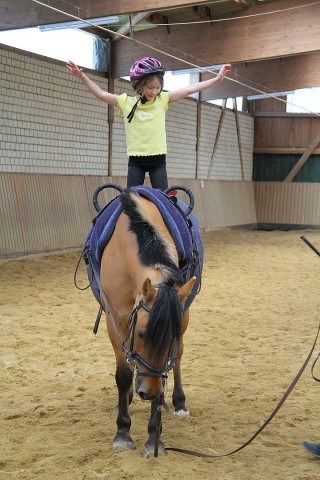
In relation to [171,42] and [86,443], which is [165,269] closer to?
[86,443]

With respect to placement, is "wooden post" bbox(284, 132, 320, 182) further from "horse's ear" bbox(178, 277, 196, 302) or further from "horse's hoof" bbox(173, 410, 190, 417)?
"horse's ear" bbox(178, 277, 196, 302)

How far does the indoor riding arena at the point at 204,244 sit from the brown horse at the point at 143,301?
1.15 feet

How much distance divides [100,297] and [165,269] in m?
0.77

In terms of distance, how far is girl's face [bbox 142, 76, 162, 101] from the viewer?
12.4ft

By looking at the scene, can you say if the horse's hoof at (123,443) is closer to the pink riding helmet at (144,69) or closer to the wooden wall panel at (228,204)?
the pink riding helmet at (144,69)

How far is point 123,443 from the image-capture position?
3092 mm

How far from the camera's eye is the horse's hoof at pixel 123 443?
307 cm

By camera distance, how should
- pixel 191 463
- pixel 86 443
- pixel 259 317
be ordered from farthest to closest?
1. pixel 259 317
2. pixel 86 443
3. pixel 191 463

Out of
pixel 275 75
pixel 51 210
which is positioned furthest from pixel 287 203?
pixel 51 210

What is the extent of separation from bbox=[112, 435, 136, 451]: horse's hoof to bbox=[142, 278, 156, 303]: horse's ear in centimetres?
95

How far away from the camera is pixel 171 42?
12.7 m

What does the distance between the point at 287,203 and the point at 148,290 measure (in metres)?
17.5

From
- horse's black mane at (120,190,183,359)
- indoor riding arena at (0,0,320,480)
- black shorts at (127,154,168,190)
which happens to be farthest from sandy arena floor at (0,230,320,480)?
black shorts at (127,154,168,190)

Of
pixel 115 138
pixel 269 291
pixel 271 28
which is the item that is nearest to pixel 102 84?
pixel 115 138
